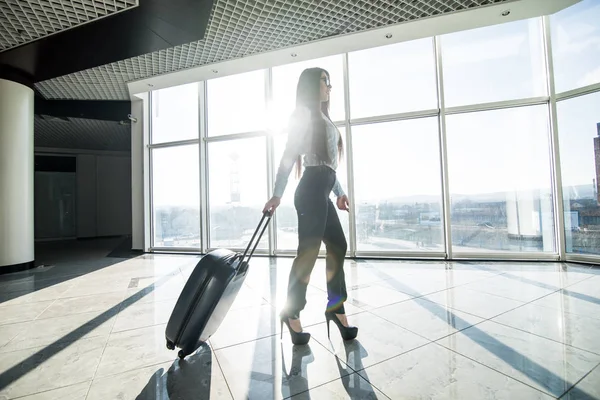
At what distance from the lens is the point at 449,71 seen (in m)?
4.12

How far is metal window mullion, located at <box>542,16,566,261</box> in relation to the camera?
370cm

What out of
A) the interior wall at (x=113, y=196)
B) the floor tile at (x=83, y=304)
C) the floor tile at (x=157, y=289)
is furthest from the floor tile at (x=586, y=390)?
the interior wall at (x=113, y=196)

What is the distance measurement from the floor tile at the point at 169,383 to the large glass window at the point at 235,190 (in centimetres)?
382

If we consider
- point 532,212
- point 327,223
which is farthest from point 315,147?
point 532,212

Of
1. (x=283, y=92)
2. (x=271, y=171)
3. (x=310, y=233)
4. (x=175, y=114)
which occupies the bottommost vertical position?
(x=310, y=233)

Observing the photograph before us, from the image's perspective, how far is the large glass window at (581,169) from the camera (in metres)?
3.48

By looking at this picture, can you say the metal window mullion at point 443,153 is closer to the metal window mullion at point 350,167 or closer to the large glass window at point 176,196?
the metal window mullion at point 350,167

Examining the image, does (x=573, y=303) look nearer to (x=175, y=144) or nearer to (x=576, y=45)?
(x=576, y=45)

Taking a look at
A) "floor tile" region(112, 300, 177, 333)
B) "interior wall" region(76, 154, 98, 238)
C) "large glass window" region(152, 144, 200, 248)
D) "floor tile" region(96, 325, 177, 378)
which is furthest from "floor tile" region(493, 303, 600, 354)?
"interior wall" region(76, 154, 98, 238)

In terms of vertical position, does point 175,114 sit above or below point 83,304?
above

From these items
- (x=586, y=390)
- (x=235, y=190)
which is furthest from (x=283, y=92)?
(x=586, y=390)

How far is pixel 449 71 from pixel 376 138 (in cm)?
143

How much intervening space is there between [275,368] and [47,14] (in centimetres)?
400

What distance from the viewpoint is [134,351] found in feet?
4.94
